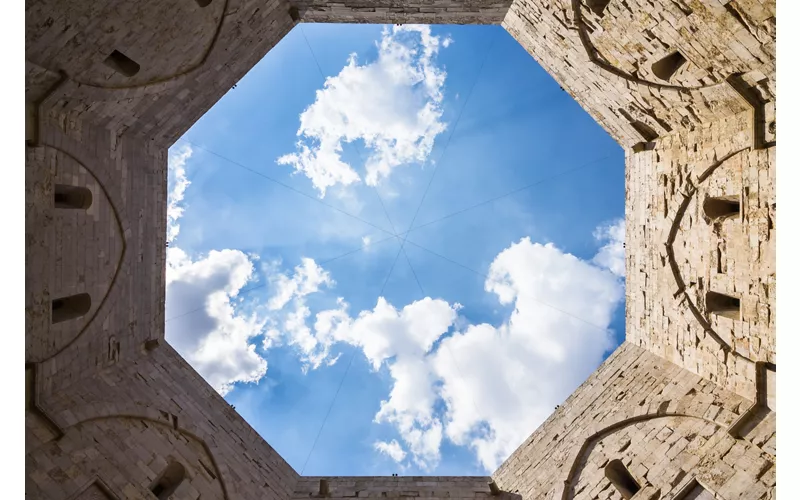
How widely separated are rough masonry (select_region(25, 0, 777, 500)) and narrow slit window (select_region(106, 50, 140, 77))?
34 mm

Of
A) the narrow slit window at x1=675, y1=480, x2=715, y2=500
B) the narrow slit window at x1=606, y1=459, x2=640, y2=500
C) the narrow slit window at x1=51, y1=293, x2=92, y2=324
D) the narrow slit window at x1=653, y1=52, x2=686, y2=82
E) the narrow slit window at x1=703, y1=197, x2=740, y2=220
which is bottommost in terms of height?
the narrow slit window at x1=675, y1=480, x2=715, y2=500

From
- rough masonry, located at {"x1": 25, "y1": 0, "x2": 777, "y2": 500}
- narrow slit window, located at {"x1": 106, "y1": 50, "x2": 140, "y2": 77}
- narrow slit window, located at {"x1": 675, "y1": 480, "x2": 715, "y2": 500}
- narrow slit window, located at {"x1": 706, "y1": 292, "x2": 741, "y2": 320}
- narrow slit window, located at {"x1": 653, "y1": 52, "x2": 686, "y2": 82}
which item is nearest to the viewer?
rough masonry, located at {"x1": 25, "y1": 0, "x2": 777, "y2": 500}

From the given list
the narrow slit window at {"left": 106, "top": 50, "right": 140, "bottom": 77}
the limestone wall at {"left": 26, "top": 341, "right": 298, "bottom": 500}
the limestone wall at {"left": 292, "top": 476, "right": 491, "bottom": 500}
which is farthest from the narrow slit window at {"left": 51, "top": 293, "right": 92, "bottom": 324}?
the limestone wall at {"left": 292, "top": 476, "right": 491, "bottom": 500}

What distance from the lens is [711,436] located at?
7035 mm

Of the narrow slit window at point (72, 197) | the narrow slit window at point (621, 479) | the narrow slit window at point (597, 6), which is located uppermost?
the narrow slit window at point (72, 197)

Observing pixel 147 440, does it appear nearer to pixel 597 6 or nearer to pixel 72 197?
pixel 72 197

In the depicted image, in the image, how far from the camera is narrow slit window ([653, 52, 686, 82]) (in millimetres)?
7172

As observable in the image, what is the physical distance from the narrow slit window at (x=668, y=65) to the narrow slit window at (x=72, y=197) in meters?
9.95

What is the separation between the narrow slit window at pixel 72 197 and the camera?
7.06 m

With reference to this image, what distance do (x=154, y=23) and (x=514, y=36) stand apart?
24.7 feet

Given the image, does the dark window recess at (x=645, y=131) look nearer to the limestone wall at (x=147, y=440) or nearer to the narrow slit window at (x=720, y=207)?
the narrow slit window at (x=720, y=207)

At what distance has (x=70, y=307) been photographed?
7555 mm

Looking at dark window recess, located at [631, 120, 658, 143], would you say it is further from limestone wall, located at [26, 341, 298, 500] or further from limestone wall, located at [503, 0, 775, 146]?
limestone wall, located at [26, 341, 298, 500]

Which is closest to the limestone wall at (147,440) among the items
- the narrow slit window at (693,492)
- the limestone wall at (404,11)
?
the narrow slit window at (693,492)
